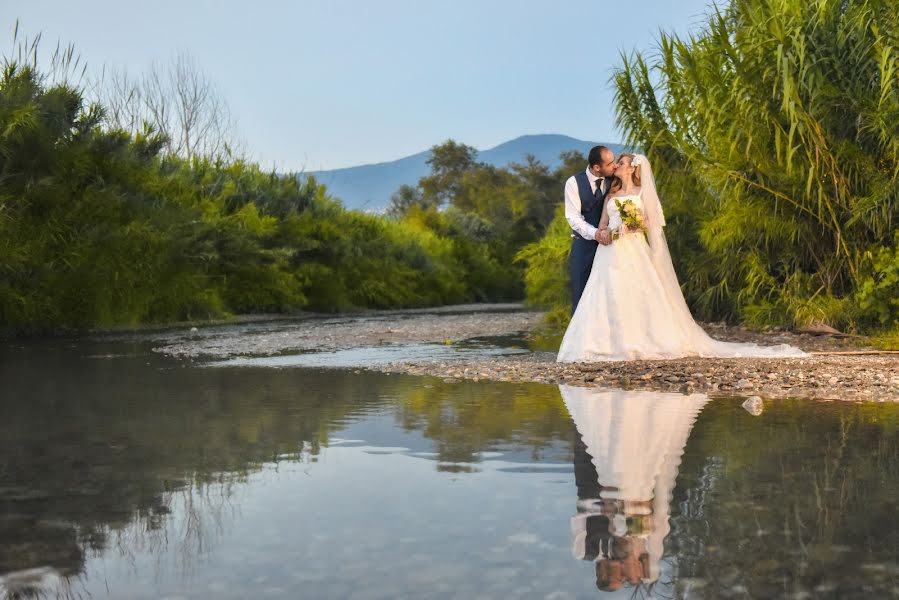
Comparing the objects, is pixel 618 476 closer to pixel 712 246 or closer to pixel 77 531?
pixel 77 531

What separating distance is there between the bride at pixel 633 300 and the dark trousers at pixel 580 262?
393mm

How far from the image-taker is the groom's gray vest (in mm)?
13523

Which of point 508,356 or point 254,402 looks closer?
point 254,402

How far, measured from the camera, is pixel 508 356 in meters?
14.1

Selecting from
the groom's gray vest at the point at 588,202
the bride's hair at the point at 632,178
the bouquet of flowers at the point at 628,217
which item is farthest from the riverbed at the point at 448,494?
the groom's gray vest at the point at 588,202

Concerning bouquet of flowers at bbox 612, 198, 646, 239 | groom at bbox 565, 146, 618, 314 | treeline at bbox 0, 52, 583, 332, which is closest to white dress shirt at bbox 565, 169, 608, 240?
groom at bbox 565, 146, 618, 314

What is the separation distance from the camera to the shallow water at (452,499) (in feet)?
11.2

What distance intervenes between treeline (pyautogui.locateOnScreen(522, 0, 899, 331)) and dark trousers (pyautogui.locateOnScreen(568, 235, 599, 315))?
3.34m

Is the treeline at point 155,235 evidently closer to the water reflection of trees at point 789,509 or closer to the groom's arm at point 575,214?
the groom's arm at point 575,214

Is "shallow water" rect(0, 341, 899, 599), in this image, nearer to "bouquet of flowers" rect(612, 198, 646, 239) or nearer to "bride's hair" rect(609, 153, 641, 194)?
"bouquet of flowers" rect(612, 198, 646, 239)

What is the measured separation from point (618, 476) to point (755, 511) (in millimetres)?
939

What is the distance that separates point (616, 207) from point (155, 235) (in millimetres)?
13948

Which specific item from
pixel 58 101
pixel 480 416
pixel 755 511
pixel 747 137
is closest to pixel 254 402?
pixel 480 416

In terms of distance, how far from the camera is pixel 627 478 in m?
5.09
